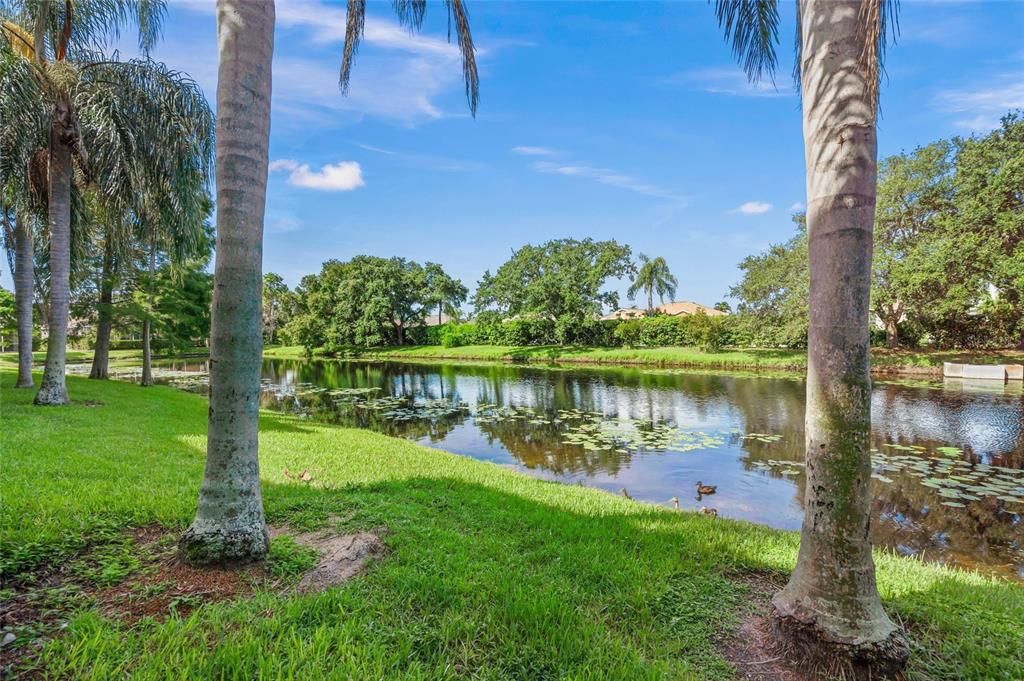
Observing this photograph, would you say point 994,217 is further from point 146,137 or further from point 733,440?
point 146,137

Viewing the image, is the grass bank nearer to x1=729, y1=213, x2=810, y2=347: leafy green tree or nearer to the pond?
x1=729, y1=213, x2=810, y2=347: leafy green tree

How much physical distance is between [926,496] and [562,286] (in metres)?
33.4

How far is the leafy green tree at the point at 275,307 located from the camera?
6162cm

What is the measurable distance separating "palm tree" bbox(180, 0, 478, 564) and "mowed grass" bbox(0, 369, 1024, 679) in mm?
569

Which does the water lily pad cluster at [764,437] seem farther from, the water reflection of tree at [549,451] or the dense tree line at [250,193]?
the dense tree line at [250,193]

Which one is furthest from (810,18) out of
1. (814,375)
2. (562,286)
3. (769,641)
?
(562,286)

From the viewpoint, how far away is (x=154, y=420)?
8781mm

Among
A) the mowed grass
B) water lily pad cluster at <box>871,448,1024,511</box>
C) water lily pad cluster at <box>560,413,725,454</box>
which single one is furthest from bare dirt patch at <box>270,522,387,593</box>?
water lily pad cluster at <box>871,448,1024,511</box>

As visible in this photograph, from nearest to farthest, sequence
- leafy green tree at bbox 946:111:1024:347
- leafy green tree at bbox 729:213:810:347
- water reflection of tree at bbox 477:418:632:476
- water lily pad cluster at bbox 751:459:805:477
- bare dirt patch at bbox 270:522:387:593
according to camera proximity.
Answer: bare dirt patch at bbox 270:522:387:593 → water lily pad cluster at bbox 751:459:805:477 → water reflection of tree at bbox 477:418:632:476 → leafy green tree at bbox 946:111:1024:347 → leafy green tree at bbox 729:213:810:347

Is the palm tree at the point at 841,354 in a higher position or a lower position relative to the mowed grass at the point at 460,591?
higher

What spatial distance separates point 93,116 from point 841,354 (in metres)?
12.3

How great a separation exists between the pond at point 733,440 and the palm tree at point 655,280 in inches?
996

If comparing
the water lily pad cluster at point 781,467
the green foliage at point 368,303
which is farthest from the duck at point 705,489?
the green foliage at point 368,303

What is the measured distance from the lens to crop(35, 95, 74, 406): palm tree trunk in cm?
919
